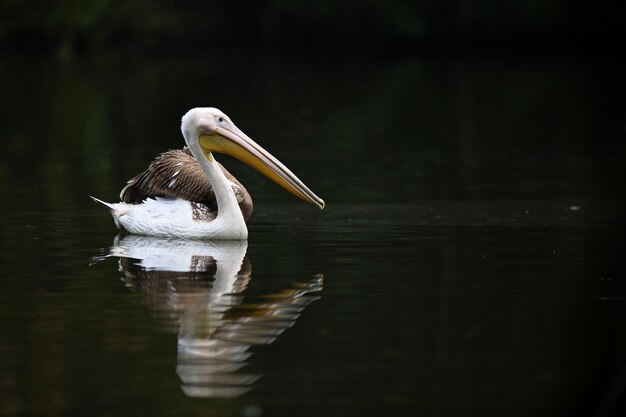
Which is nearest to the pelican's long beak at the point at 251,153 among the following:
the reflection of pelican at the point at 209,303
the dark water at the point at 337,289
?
the dark water at the point at 337,289

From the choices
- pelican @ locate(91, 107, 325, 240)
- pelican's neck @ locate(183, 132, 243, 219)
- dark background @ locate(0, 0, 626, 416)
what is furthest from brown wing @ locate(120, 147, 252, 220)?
dark background @ locate(0, 0, 626, 416)

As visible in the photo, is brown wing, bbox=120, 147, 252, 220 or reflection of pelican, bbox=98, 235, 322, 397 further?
brown wing, bbox=120, 147, 252, 220

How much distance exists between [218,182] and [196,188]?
0.90ft

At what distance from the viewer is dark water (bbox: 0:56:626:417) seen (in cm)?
553

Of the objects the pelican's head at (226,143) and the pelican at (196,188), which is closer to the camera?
the pelican at (196,188)

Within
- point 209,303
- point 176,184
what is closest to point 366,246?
point 176,184

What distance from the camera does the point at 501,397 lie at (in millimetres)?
5398

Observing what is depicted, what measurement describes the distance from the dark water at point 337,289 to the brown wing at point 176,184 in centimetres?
33

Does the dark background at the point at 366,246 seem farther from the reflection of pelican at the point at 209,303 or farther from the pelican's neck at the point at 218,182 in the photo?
the pelican's neck at the point at 218,182

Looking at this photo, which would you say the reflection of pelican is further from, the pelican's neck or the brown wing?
the brown wing

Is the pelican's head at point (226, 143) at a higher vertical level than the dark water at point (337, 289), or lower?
higher

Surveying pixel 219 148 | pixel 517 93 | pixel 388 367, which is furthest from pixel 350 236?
pixel 517 93

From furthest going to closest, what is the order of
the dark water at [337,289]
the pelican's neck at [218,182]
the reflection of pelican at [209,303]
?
1. the pelican's neck at [218,182]
2. the reflection of pelican at [209,303]
3. the dark water at [337,289]

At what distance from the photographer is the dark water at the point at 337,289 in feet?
18.1
